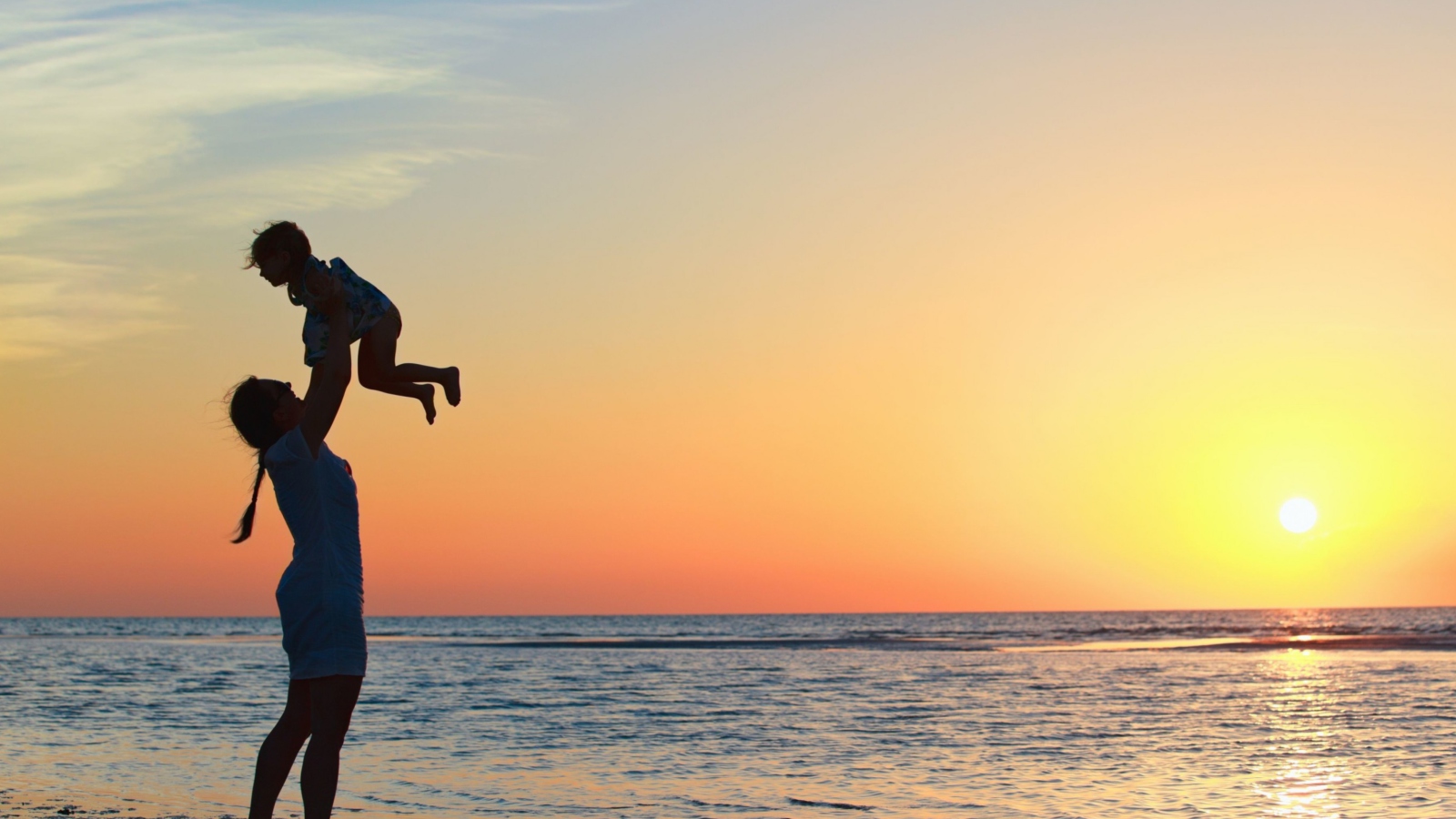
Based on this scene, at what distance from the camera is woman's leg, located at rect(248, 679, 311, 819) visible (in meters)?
4.16

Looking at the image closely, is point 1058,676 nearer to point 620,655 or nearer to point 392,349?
point 620,655

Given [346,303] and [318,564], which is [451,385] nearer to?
[346,303]

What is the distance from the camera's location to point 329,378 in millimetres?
3969

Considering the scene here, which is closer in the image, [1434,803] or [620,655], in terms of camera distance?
[1434,803]

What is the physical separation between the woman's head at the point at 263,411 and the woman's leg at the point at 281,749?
2.58ft

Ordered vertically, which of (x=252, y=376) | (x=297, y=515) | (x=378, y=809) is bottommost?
(x=378, y=809)

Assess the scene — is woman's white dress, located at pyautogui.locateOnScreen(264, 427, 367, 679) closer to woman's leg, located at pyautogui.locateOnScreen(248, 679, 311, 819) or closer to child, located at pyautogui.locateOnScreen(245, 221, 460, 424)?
woman's leg, located at pyautogui.locateOnScreen(248, 679, 311, 819)

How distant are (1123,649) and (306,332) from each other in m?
37.7

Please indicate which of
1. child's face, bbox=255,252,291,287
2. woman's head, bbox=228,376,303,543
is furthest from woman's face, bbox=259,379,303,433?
child's face, bbox=255,252,291,287

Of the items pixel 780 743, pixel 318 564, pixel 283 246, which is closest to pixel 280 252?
pixel 283 246

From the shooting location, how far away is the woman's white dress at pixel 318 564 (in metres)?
4.05

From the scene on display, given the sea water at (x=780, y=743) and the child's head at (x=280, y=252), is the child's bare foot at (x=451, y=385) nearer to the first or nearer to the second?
the child's head at (x=280, y=252)

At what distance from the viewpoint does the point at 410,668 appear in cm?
2762

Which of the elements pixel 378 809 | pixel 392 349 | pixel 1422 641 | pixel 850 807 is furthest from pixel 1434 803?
pixel 1422 641
